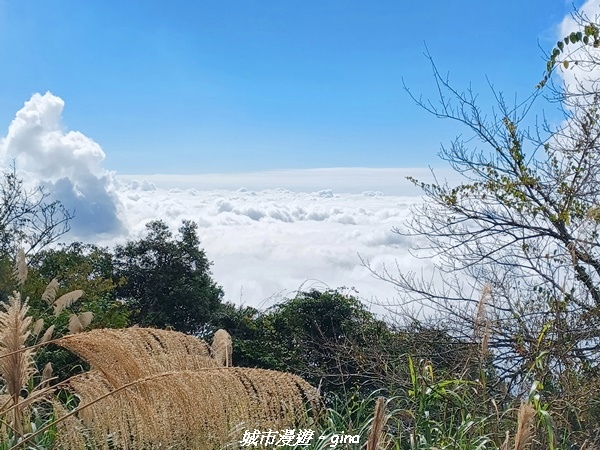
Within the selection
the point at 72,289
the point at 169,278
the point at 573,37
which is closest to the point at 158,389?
the point at 573,37

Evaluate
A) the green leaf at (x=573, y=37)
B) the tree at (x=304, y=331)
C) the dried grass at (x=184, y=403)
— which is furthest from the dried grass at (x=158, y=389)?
the tree at (x=304, y=331)

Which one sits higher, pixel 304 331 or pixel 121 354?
pixel 121 354

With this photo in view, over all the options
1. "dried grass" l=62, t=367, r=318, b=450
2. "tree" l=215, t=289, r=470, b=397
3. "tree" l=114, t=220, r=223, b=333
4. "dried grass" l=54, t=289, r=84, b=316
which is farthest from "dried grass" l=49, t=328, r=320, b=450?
"tree" l=114, t=220, r=223, b=333

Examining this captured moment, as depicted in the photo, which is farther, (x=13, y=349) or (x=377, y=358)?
(x=377, y=358)

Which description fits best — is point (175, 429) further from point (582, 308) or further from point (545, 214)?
point (545, 214)

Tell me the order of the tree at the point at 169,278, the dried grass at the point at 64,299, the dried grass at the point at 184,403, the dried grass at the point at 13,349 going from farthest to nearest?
the tree at the point at 169,278, the dried grass at the point at 64,299, the dried grass at the point at 13,349, the dried grass at the point at 184,403

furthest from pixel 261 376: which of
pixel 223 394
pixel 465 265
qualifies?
pixel 465 265

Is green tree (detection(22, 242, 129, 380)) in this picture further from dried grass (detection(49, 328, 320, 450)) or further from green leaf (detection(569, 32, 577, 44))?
green leaf (detection(569, 32, 577, 44))

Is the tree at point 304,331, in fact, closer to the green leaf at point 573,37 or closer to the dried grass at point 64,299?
the dried grass at point 64,299

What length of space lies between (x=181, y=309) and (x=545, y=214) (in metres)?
8.36

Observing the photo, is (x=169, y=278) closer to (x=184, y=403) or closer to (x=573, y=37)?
(x=573, y=37)

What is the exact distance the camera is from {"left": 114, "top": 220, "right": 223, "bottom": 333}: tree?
12.1 meters

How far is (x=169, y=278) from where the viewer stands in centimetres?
1245

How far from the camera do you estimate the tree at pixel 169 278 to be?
12117 millimetres
